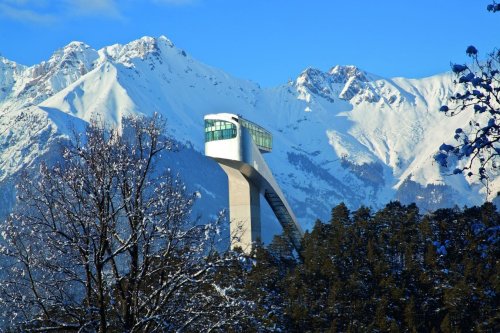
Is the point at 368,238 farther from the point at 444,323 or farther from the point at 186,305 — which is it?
the point at 186,305

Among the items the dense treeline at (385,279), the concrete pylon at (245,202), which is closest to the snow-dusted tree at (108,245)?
the dense treeline at (385,279)

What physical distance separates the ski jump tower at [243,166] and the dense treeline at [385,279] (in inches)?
405

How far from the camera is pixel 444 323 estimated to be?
64.4m

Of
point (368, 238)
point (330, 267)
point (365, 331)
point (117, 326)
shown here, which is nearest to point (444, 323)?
point (365, 331)

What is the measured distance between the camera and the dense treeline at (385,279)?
219ft

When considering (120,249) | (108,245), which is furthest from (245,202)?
(120,249)

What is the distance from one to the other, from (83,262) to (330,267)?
5546 cm

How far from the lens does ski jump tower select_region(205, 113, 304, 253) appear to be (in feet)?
312

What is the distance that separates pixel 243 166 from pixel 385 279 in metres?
26.3

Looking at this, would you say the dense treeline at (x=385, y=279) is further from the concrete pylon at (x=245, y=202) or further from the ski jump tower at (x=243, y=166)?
the ski jump tower at (x=243, y=166)

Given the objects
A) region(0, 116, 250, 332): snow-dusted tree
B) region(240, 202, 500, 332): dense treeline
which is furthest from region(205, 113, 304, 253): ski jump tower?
region(0, 116, 250, 332): snow-dusted tree

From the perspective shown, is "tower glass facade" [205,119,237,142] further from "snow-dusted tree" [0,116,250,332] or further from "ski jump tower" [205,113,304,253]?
"snow-dusted tree" [0,116,250,332]

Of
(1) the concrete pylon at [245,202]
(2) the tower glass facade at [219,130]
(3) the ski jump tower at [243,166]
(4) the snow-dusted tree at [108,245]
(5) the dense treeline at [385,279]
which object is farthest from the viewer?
(1) the concrete pylon at [245,202]

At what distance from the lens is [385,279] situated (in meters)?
73.1
